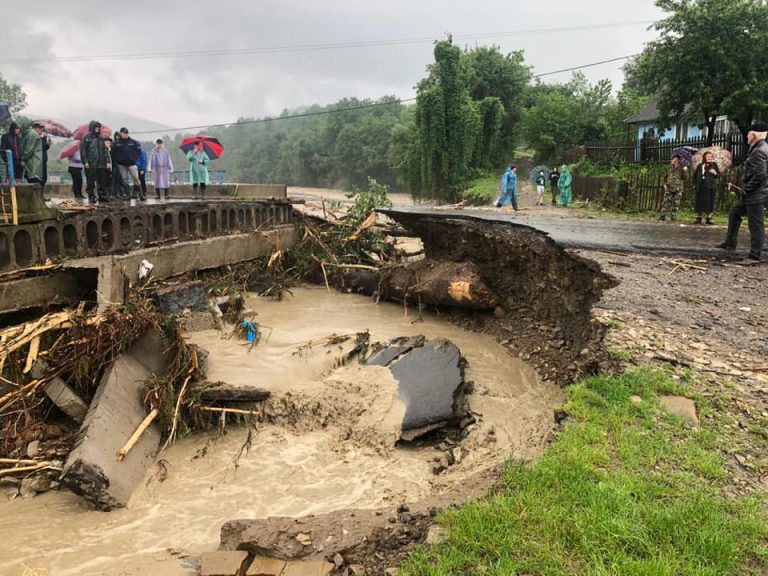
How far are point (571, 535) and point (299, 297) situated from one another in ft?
31.8

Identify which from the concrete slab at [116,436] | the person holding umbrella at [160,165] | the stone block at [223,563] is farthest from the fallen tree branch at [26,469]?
the person holding umbrella at [160,165]

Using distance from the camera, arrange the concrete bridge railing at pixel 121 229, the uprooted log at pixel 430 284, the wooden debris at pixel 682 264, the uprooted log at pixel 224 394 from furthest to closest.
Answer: the uprooted log at pixel 430 284 → the concrete bridge railing at pixel 121 229 → the wooden debris at pixel 682 264 → the uprooted log at pixel 224 394

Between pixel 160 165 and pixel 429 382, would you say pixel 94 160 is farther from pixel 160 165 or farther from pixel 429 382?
pixel 429 382

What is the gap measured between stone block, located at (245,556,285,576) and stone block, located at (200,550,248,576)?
8 centimetres

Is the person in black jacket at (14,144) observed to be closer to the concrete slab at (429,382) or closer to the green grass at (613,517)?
the concrete slab at (429,382)

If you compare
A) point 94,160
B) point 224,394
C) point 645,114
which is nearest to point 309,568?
point 224,394

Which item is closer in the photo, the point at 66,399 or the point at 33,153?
the point at 66,399

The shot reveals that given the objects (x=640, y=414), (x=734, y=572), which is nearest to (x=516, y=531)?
(x=734, y=572)

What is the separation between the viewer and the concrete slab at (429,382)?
6.14 metres

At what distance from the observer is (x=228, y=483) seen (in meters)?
5.41

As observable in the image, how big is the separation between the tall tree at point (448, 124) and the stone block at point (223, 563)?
3212 cm

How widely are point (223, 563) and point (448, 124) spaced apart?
112 ft

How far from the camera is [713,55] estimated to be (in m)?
18.3

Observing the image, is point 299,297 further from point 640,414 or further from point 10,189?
point 640,414
